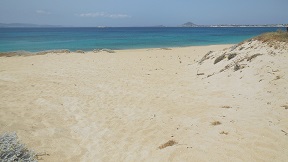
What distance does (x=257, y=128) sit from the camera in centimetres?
629

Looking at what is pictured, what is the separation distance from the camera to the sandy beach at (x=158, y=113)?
5.82 m

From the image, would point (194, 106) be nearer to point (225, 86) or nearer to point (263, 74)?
point (225, 86)

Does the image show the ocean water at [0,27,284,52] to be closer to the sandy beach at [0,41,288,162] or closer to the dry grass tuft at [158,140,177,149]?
the sandy beach at [0,41,288,162]

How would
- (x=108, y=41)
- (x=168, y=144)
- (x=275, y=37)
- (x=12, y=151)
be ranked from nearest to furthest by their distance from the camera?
(x=12, y=151)
(x=168, y=144)
(x=275, y=37)
(x=108, y=41)

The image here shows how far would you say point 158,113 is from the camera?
877 cm

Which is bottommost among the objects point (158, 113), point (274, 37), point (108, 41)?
point (158, 113)

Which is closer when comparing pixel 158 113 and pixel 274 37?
pixel 158 113

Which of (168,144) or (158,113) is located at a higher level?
(168,144)

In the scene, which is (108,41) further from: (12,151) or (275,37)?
(12,151)

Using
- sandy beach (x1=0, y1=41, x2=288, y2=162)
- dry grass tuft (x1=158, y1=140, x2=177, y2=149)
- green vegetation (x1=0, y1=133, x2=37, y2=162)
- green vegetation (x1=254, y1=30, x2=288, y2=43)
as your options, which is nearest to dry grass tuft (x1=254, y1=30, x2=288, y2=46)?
green vegetation (x1=254, y1=30, x2=288, y2=43)

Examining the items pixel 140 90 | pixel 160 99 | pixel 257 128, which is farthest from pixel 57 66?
pixel 257 128

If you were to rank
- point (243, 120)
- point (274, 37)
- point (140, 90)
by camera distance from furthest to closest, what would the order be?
point (274, 37)
point (140, 90)
point (243, 120)

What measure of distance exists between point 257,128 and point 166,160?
8.82ft

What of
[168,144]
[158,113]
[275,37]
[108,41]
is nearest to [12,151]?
[168,144]
